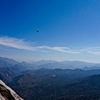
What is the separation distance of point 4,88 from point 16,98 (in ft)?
4.39

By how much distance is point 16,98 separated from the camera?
1781 centimetres

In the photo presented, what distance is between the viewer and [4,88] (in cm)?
1766

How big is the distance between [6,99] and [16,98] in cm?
103

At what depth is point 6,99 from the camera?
17.1m

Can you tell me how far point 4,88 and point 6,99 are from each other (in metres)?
1.03
